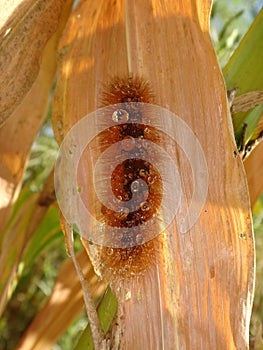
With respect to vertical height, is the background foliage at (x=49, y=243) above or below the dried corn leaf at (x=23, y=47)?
below

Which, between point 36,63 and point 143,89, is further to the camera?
point 36,63

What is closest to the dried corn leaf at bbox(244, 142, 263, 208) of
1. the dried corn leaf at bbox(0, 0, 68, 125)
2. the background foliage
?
the background foliage

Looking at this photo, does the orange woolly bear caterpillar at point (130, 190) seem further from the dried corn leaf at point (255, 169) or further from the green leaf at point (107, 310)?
the dried corn leaf at point (255, 169)

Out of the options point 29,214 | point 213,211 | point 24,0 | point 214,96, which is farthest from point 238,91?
point 29,214

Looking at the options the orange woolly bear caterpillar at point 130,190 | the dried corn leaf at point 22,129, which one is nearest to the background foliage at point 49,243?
the dried corn leaf at point 22,129

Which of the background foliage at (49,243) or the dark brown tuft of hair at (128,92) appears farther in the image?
the background foliage at (49,243)

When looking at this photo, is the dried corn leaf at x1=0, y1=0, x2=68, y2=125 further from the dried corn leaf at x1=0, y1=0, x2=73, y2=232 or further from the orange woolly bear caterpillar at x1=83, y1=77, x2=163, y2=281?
the orange woolly bear caterpillar at x1=83, y1=77, x2=163, y2=281

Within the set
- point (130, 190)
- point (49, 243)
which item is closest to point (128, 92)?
point (130, 190)

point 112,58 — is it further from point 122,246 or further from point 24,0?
point 122,246

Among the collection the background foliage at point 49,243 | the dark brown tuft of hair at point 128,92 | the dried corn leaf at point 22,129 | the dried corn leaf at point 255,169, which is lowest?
the background foliage at point 49,243
